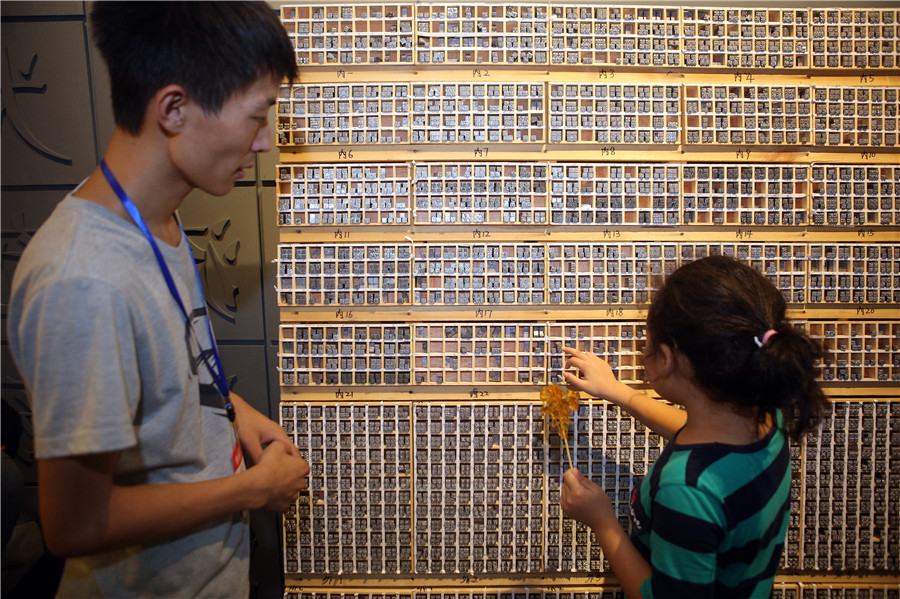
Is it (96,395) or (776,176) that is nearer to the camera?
(96,395)

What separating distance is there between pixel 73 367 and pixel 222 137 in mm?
532

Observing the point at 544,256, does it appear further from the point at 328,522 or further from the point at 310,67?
the point at 328,522

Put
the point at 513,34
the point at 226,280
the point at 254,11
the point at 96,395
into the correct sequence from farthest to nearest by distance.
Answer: the point at 226,280 < the point at 513,34 < the point at 254,11 < the point at 96,395

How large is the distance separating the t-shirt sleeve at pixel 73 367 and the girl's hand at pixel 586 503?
1.10 meters

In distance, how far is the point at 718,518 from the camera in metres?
1.06

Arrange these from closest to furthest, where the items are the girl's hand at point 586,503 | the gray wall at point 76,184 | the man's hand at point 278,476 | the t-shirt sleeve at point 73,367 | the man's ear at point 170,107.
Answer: the t-shirt sleeve at point 73,367
the man's ear at point 170,107
the man's hand at point 278,476
the girl's hand at point 586,503
the gray wall at point 76,184

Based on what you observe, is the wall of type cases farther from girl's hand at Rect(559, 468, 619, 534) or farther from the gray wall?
the gray wall

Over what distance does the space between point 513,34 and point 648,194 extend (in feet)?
2.32

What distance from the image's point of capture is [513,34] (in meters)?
1.58

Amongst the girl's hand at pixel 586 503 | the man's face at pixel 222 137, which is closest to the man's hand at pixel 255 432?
the man's face at pixel 222 137

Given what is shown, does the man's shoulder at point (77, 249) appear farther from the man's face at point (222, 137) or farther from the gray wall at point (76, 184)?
the gray wall at point (76, 184)

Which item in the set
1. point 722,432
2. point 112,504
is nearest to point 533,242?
point 722,432

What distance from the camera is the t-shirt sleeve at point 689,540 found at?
1.05 metres

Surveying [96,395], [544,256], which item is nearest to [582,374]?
[544,256]
